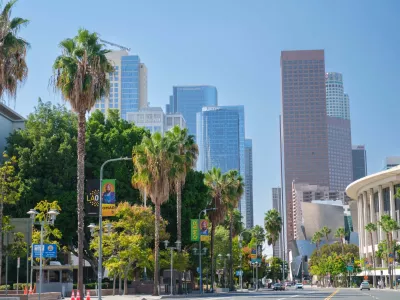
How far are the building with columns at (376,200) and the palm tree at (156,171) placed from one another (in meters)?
90.8

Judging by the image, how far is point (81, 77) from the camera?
135ft

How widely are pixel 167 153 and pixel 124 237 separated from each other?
8643 mm

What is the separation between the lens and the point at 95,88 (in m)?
41.8

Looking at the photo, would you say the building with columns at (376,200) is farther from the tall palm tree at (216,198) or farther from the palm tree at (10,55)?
the palm tree at (10,55)

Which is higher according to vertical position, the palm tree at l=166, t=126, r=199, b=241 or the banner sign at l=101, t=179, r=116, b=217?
the palm tree at l=166, t=126, r=199, b=241

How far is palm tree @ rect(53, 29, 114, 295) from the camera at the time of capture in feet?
135

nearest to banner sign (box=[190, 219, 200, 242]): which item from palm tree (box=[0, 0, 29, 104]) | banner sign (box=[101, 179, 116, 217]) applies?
banner sign (box=[101, 179, 116, 217])

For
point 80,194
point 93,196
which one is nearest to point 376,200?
point 93,196

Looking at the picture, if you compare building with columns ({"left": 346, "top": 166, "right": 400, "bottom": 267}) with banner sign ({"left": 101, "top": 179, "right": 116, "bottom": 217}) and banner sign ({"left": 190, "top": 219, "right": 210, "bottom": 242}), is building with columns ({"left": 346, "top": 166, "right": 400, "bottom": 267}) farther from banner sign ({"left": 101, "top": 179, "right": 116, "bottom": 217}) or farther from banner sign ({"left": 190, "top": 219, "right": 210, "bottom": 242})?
banner sign ({"left": 101, "top": 179, "right": 116, "bottom": 217})

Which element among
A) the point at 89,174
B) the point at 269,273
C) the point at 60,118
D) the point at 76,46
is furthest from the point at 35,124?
the point at 269,273

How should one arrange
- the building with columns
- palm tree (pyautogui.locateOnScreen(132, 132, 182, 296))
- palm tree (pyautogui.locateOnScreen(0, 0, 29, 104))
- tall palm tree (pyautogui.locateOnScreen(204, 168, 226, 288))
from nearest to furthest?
palm tree (pyautogui.locateOnScreen(0, 0, 29, 104)), palm tree (pyautogui.locateOnScreen(132, 132, 182, 296)), tall palm tree (pyautogui.locateOnScreen(204, 168, 226, 288)), the building with columns

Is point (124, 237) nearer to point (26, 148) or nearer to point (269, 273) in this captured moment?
point (26, 148)

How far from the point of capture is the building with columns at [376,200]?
465ft

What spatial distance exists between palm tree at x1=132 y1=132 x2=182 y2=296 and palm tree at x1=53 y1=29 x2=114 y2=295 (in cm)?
1512
